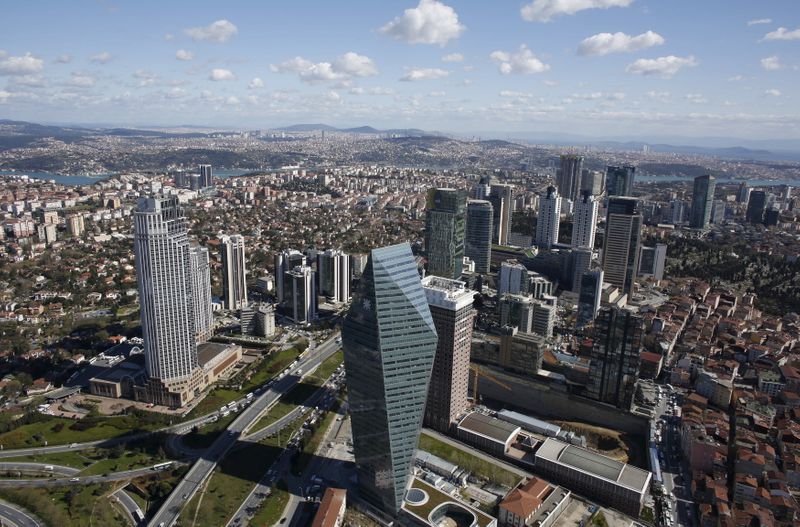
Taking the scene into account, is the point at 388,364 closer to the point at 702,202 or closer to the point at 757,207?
the point at 702,202

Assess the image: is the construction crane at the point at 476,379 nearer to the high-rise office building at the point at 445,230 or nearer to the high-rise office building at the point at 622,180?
the high-rise office building at the point at 445,230

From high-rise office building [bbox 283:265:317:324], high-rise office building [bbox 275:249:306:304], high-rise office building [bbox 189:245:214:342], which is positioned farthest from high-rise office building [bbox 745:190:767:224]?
high-rise office building [bbox 189:245:214:342]

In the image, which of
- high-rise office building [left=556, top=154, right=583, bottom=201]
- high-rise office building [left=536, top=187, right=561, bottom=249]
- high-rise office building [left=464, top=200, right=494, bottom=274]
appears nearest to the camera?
high-rise office building [left=464, top=200, right=494, bottom=274]

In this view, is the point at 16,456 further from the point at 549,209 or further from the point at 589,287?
the point at 549,209

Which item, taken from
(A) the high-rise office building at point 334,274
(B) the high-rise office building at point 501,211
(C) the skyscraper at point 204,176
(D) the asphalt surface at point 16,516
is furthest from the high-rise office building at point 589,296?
(C) the skyscraper at point 204,176

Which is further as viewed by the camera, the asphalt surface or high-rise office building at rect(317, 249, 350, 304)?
high-rise office building at rect(317, 249, 350, 304)

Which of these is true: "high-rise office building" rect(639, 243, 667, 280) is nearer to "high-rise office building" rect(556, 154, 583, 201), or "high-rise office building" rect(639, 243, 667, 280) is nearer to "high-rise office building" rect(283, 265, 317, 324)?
"high-rise office building" rect(283, 265, 317, 324)
